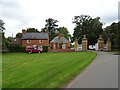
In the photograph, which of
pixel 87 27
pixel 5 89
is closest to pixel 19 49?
pixel 87 27

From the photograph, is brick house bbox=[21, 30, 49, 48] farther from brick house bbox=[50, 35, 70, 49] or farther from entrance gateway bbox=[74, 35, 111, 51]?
entrance gateway bbox=[74, 35, 111, 51]

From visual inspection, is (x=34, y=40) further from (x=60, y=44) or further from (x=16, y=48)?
(x=60, y=44)

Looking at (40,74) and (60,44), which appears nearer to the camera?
(40,74)

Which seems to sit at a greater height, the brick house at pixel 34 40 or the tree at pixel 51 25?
the tree at pixel 51 25

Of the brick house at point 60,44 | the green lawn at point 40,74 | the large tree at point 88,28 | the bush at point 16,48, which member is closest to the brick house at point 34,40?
the bush at point 16,48

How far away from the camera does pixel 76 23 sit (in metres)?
60.1

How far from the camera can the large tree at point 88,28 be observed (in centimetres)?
5266

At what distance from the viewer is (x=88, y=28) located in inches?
2180

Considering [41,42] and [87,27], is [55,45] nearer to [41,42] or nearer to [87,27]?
[41,42]

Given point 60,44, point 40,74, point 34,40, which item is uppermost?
point 34,40

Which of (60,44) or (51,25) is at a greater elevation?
(51,25)

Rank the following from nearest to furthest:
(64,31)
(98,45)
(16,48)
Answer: (98,45)
(16,48)
(64,31)

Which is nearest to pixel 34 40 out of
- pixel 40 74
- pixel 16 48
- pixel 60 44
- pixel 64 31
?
pixel 16 48

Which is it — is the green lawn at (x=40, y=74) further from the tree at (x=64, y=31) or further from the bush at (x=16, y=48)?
the tree at (x=64, y=31)
